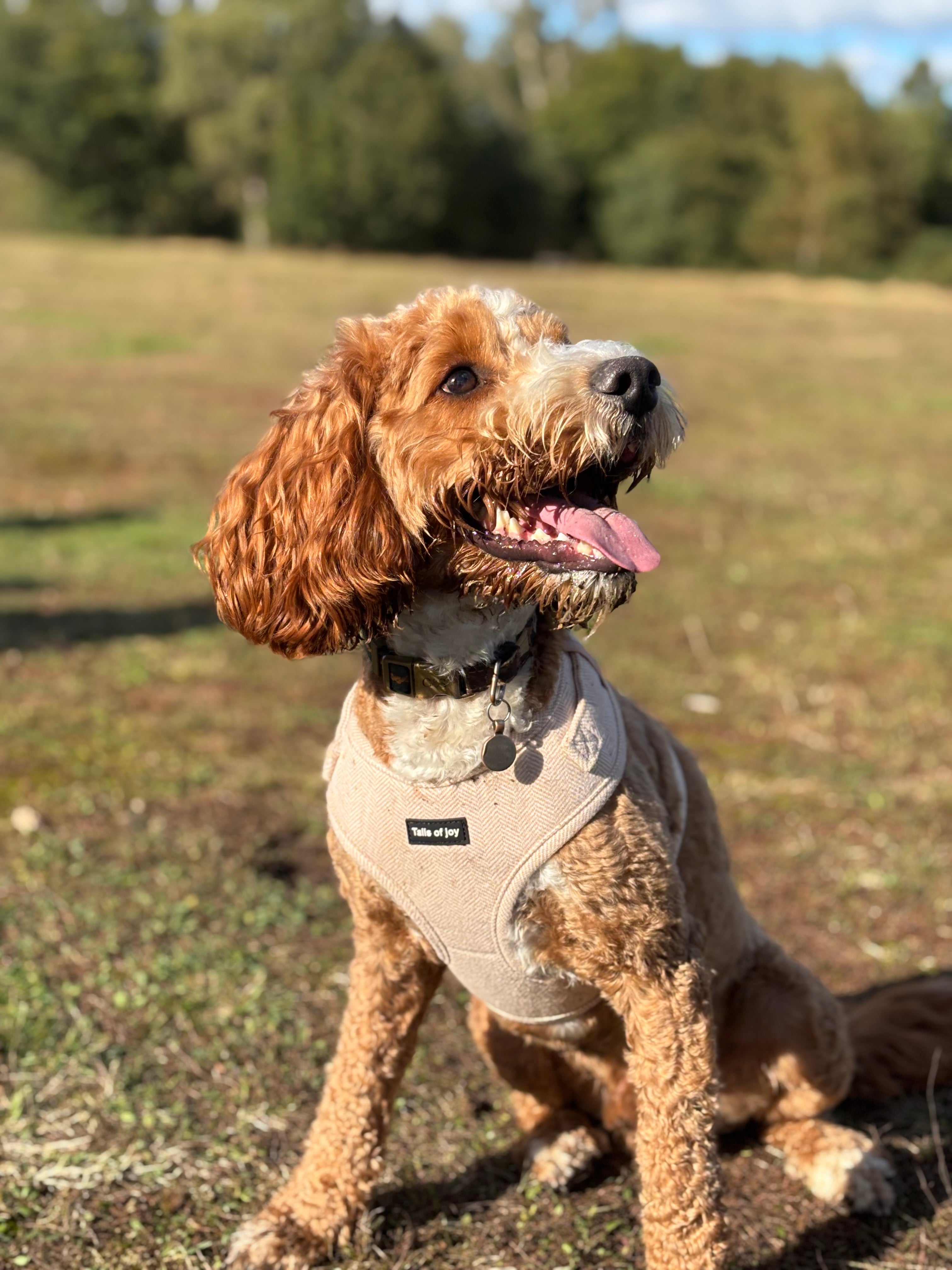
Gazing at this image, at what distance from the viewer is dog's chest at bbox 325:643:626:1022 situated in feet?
8.89

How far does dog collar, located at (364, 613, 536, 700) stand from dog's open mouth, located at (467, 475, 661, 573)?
0.69ft

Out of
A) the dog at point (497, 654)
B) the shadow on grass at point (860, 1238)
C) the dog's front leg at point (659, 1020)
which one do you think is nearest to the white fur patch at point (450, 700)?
the dog at point (497, 654)

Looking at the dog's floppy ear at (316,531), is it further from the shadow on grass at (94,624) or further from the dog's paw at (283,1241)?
the shadow on grass at (94,624)

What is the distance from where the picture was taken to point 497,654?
2.82 metres

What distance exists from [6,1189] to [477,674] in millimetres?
1984

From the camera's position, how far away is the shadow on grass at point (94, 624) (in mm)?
7898

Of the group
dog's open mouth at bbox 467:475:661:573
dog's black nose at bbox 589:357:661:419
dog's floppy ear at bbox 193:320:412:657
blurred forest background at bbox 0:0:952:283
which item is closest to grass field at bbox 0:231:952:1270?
dog's floppy ear at bbox 193:320:412:657

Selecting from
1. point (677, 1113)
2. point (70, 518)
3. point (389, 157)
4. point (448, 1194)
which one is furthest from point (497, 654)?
point (389, 157)

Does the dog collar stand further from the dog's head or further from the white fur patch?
the dog's head

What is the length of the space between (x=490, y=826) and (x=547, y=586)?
55 centimetres

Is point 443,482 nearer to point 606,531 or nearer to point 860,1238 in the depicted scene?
point 606,531

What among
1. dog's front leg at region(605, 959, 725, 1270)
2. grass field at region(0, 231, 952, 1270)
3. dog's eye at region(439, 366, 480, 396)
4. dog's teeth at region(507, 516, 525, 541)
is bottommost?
grass field at region(0, 231, 952, 1270)

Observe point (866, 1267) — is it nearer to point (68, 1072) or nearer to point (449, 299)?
point (68, 1072)

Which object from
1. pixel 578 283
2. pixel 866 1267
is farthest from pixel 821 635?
pixel 578 283
